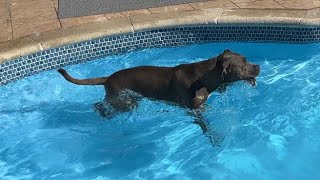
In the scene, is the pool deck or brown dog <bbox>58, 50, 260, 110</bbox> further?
the pool deck

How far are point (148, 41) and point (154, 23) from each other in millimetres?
326

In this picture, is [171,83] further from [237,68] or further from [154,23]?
[154,23]

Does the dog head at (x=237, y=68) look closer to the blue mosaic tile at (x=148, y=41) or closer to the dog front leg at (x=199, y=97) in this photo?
the dog front leg at (x=199, y=97)

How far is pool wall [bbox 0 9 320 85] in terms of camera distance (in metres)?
7.76

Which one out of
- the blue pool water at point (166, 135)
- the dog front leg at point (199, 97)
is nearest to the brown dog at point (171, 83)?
the dog front leg at point (199, 97)

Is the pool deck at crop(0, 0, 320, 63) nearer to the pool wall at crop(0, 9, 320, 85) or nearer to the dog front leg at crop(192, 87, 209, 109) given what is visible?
the pool wall at crop(0, 9, 320, 85)

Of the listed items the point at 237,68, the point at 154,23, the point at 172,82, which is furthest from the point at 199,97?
the point at 154,23

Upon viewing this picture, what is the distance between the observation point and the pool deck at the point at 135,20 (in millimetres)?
7785

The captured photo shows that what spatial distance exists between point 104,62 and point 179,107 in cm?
232

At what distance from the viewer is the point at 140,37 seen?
8156mm

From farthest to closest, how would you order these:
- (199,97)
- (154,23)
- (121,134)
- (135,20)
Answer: (135,20) < (154,23) < (121,134) < (199,97)

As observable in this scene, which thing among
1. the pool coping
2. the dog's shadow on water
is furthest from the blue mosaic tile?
the dog's shadow on water

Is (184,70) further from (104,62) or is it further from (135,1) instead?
(135,1)

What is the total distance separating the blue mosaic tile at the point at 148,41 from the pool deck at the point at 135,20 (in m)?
0.13
